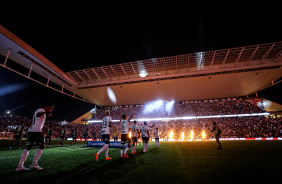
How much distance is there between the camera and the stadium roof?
1619cm

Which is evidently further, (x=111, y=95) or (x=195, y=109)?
(x=195, y=109)

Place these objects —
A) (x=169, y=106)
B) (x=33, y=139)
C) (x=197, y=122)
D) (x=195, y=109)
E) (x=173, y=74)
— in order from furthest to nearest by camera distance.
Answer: (x=169, y=106) → (x=195, y=109) → (x=197, y=122) → (x=173, y=74) → (x=33, y=139)

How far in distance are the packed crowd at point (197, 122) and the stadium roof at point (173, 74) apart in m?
3.41

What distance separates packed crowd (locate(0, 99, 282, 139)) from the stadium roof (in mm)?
3412

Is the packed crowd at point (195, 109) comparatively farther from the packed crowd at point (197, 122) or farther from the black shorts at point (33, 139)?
the black shorts at point (33, 139)

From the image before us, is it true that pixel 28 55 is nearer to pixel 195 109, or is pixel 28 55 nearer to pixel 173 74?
pixel 173 74

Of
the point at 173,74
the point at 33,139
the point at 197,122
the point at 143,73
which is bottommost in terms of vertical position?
the point at 33,139

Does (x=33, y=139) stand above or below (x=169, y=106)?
below

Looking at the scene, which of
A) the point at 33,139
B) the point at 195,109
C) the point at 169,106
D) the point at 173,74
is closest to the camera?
the point at 33,139

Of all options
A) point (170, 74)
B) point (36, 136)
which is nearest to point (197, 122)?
point (170, 74)

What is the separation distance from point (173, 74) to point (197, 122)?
16246 mm

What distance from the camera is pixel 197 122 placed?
3009 centimetres

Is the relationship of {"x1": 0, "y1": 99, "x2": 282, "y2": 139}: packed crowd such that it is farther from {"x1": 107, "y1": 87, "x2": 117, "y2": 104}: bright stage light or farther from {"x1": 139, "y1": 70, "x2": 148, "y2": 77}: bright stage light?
{"x1": 139, "y1": 70, "x2": 148, "y2": 77}: bright stage light

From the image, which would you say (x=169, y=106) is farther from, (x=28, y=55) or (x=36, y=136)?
(x=36, y=136)
